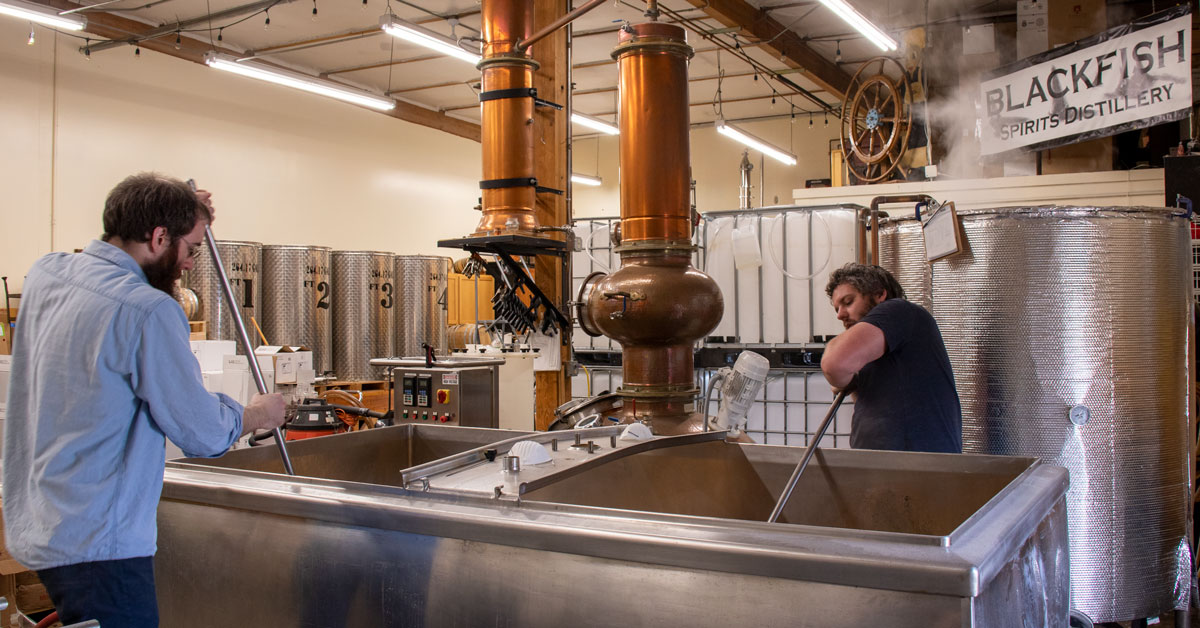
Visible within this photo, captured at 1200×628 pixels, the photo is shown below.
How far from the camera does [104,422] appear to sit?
1.58 metres

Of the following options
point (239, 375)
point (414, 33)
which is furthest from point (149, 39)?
point (239, 375)

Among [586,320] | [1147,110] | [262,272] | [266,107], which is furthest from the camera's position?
[266,107]

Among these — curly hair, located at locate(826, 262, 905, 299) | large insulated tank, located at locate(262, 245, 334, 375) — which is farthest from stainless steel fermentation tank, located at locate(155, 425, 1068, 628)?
large insulated tank, located at locate(262, 245, 334, 375)

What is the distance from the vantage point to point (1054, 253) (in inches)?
131

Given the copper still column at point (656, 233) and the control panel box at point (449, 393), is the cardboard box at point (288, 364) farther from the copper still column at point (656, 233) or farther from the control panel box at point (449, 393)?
the copper still column at point (656, 233)

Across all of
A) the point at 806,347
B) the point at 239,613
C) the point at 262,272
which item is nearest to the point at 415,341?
the point at 262,272

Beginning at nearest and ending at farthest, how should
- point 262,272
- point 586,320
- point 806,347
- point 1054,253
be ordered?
point 1054,253 → point 586,320 → point 806,347 → point 262,272

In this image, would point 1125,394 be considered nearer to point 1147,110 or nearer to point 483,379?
point 1147,110

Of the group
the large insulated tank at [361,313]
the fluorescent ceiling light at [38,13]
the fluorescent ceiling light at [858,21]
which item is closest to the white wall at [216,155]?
the large insulated tank at [361,313]

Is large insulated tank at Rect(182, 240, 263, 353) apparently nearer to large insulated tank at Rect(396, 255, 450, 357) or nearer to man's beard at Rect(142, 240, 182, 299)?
large insulated tank at Rect(396, 255, 450, 357)

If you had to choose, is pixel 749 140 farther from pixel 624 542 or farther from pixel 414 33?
pixel 624 542

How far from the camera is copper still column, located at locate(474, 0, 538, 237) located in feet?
12.1

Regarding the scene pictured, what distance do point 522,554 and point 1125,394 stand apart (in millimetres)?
2919

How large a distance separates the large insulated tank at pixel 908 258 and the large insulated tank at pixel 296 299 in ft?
20.3
